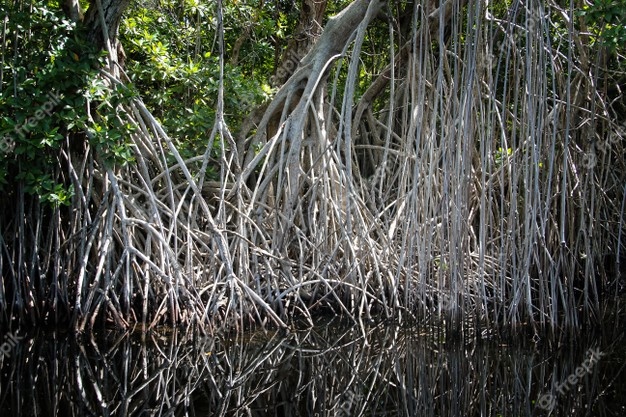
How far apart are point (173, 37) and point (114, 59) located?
1870 millimetres

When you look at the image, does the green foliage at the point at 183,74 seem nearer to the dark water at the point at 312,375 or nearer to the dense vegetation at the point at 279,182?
the dense vegetation at the point at 279,182

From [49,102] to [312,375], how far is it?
261 centimetres

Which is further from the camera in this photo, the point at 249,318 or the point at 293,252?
the point at 293,252

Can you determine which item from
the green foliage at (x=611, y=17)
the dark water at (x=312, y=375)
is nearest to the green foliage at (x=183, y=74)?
the dark water at (x=312, y=375)

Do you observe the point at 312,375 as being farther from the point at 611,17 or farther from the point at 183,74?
the point at 183,74

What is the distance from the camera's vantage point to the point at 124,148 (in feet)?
19.4

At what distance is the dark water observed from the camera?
4.44 metres

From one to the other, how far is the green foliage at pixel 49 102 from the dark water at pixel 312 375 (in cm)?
119

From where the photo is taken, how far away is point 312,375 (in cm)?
507

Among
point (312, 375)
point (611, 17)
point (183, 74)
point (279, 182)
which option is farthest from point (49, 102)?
point (611, 17)

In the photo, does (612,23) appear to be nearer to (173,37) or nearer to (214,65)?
(214,65)

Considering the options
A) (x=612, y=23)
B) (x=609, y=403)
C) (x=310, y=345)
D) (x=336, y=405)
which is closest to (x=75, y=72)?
(x=310, y=345)

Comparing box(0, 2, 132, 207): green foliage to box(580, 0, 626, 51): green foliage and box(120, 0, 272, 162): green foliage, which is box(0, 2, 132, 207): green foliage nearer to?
box(120, 0, 272, 162): green foliage

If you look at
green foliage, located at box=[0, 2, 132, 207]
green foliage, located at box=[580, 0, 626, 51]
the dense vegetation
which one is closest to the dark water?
the dense vegetation
